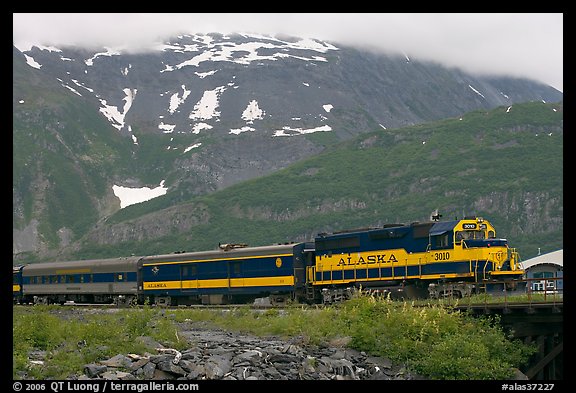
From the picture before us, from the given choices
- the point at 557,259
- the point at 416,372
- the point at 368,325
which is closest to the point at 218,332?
the point at 368,325

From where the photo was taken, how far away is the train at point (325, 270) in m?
42.2

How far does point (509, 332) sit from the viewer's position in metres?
34.6

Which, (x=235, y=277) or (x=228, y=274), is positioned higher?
(x=228, y=274)

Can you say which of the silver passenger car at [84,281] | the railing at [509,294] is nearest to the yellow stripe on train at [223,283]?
the silver passenger car at [84,281]

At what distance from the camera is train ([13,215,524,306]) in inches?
1663

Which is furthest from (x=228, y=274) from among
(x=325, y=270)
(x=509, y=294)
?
(x=509, y=294)

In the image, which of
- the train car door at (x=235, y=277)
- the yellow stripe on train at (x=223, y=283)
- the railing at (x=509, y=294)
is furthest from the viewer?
the train car door at (x=235, y=277)

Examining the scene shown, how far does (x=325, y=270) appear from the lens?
163 ft

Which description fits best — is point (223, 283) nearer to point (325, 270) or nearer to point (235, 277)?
point (235, 277)

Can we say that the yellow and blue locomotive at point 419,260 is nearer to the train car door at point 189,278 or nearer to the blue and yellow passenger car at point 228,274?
the blue and yellow passenger car at point 228,274

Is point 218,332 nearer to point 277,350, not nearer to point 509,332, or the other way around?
point 277,350

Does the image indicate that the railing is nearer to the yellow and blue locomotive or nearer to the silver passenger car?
the yellow and blue locomotive

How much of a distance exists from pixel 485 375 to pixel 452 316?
449 centimetres
